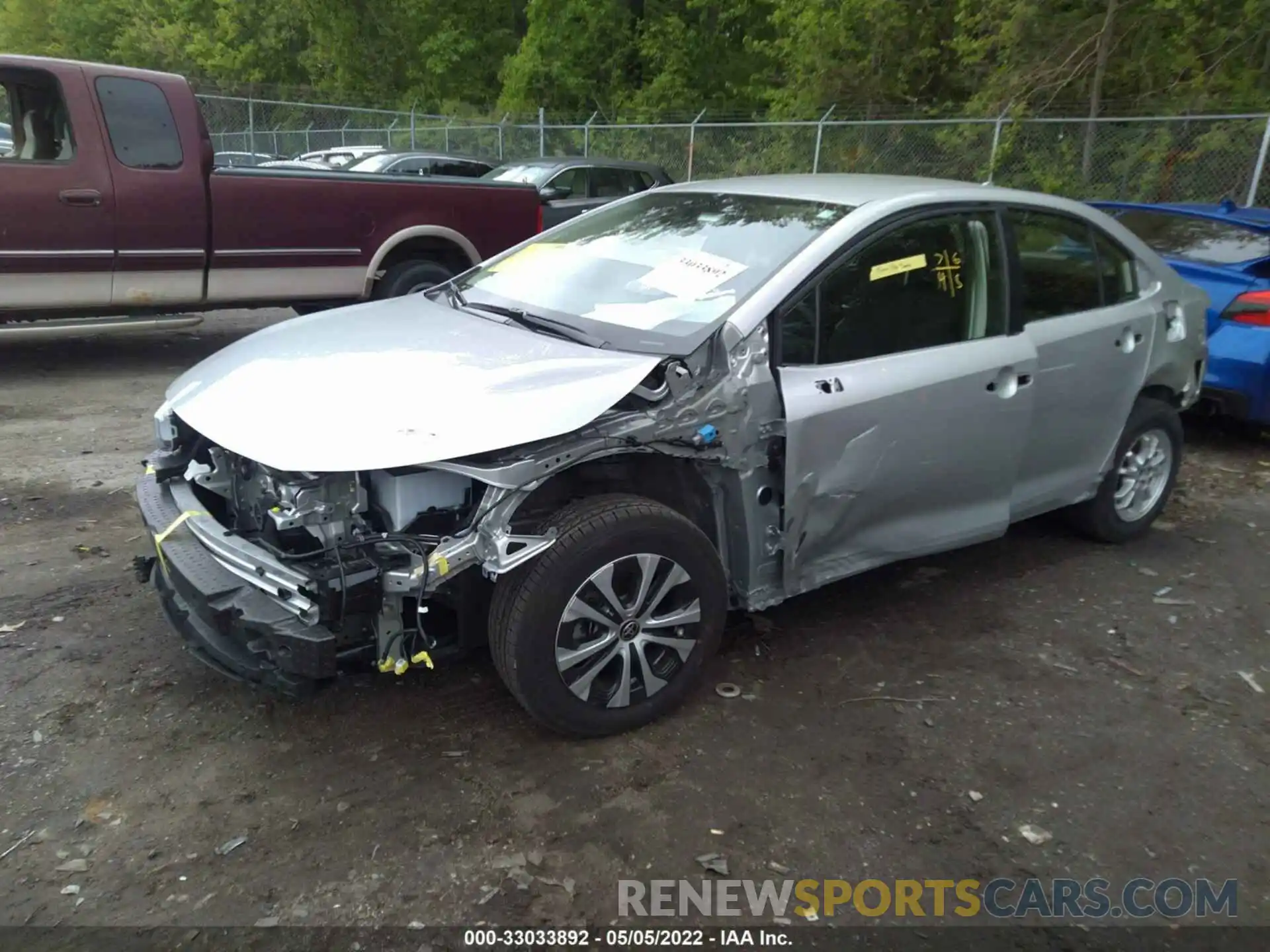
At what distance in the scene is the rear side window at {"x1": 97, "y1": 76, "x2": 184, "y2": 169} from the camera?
687 centimetres

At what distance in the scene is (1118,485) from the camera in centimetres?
472

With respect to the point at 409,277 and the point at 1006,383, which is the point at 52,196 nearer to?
the point at 409,277

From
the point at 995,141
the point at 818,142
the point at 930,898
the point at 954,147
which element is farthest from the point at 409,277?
the point at 818,142

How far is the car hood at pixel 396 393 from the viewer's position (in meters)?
2.75

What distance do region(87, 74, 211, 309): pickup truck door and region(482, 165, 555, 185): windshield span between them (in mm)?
5440

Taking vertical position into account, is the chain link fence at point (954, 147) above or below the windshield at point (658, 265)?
above

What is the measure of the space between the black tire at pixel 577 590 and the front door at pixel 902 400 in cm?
44

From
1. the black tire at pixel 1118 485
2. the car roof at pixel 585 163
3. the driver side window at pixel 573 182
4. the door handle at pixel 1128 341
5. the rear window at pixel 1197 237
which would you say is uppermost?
the car roof at pixel 585 163

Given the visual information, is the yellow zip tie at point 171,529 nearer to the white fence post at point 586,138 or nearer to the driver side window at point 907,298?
the driver side window at point 907,298

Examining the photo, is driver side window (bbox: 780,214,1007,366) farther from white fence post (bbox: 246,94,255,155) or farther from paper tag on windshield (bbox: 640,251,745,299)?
white fence post (bbox: 246,94,255,155)

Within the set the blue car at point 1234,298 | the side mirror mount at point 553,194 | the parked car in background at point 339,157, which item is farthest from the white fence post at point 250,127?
the blue car at point 1234,298

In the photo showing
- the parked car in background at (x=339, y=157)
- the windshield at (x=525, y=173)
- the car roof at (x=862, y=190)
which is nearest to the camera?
the car roof at (x=862, y=190)

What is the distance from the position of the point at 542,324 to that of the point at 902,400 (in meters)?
1.33

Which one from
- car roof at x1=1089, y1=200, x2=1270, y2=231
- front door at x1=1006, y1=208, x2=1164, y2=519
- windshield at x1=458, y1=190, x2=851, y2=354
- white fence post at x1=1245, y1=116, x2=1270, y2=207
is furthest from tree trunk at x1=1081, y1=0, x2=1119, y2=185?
windshield at x1=458, y1=190, x2=851, y2=354
